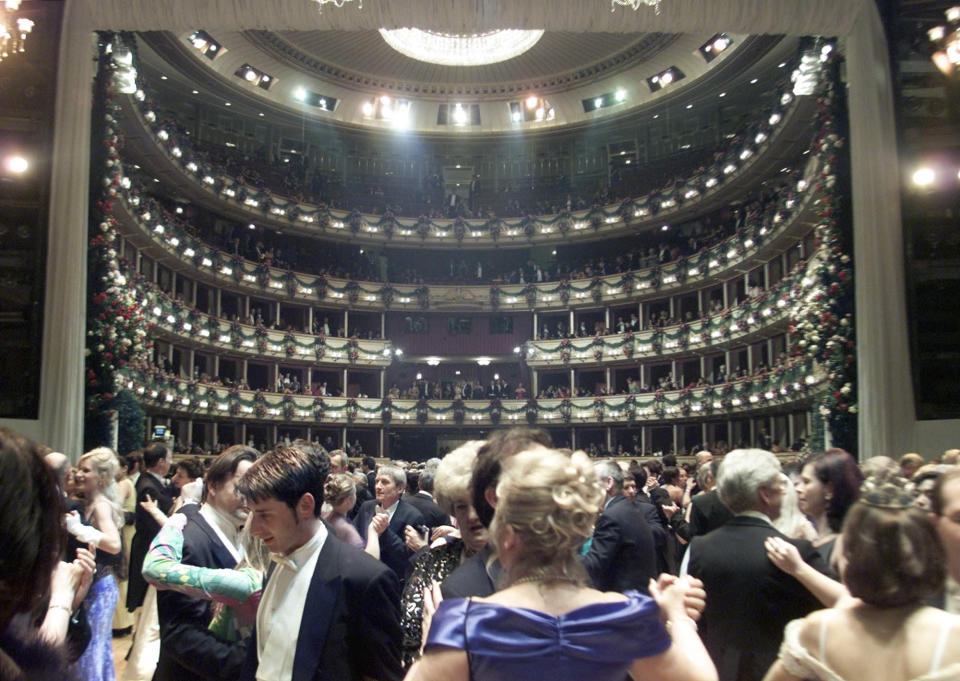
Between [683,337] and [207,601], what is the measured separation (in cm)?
3133

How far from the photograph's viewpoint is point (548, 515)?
84.5 inches

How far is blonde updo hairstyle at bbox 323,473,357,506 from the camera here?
571 cm

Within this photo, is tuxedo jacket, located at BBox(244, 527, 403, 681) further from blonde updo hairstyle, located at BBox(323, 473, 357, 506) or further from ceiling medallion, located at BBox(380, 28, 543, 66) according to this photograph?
ceiling medallion, located at BBox(380, 28, 543, 66)

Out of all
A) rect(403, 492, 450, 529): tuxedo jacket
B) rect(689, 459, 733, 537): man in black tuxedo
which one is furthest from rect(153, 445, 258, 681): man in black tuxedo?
rect(689, 459, 733, 537): man in black tuxedo

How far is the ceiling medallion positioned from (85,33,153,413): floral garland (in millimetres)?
22801

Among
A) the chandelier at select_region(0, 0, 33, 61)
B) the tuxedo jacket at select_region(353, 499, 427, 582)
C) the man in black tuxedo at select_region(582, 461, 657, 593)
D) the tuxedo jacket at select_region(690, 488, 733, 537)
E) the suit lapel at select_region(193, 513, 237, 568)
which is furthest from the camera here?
the chandelier at select_region(0, 0, 33, 61)

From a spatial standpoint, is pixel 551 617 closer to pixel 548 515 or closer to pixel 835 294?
pixel 548 515

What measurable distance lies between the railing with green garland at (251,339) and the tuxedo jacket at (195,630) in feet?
69.3

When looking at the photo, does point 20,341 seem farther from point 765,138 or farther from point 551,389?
point 551,389

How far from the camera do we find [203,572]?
3.47 metres

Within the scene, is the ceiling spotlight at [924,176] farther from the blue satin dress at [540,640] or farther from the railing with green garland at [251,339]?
the railing with green garland at [251,339]

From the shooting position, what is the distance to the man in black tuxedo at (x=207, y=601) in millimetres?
3506

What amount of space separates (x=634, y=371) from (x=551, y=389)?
384cm

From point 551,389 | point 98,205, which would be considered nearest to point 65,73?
point 98,205
